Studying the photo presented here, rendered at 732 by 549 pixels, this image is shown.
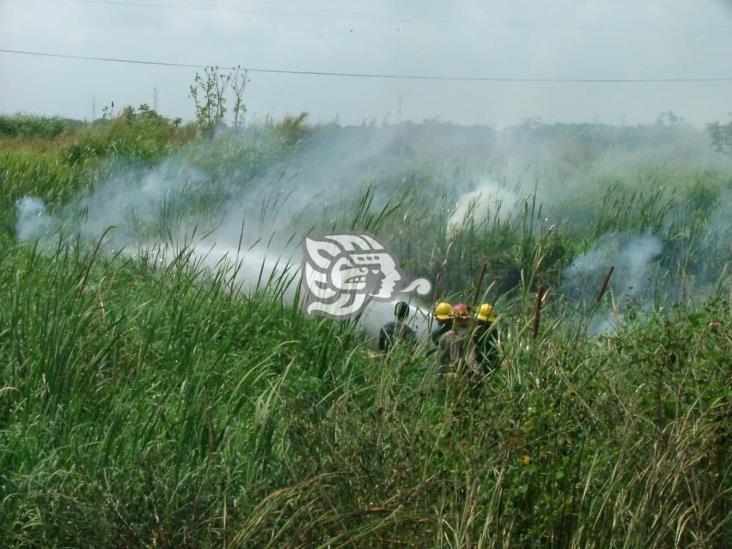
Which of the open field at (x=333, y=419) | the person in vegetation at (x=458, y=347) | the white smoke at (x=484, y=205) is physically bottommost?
the open field at (x=333, y=419)

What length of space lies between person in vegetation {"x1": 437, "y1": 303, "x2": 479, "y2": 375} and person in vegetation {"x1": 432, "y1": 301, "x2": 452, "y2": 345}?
99mm

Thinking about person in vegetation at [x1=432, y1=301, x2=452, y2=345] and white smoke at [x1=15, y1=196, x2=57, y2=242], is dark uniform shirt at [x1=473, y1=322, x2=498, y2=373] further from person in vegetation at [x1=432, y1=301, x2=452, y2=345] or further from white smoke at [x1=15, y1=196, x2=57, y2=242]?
white smoke at [x1=15, y1=196, x2=57, y2=242]

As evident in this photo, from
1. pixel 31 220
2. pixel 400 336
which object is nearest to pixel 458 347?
pixel 400 336

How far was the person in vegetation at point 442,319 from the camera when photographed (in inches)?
268

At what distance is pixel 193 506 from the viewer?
431 centimetres

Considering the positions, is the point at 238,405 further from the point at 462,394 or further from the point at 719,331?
the point at 719,331

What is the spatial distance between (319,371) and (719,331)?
2410 millimetres

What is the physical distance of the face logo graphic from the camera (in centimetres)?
776

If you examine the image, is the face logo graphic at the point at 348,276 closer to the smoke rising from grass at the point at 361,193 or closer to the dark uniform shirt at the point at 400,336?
the smoke rising from grass at the point at 361,193

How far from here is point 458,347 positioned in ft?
19.7

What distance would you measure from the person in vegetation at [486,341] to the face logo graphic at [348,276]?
972 mm

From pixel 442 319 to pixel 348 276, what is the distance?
1.58 metres

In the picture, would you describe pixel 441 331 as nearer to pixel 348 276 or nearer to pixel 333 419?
pixel 348 276

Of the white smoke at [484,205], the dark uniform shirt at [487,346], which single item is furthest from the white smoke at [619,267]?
the dark uniform shirt at [487,346]
